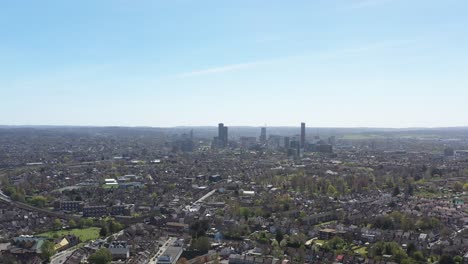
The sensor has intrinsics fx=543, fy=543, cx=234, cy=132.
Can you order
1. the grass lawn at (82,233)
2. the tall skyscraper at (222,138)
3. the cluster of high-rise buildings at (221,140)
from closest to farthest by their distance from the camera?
the grass lawn at (82,233), the cluster of high-rise buildings at (221,140), the tall skyscraper at (222,138)

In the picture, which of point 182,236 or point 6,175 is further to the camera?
point 6,175

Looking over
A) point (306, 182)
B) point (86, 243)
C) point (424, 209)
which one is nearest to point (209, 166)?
point (306, 182)

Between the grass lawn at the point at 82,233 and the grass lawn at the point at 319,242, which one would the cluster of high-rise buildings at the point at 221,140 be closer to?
the grass lawn at the point at 82,233

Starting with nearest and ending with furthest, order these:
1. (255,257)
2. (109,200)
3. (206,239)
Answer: (255,257), (206,239), (109,200)

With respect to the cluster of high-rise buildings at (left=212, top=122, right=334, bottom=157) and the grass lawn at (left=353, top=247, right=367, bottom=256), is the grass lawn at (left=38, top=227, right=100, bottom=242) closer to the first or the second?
the grass lawn at (left=353, top=247, right=367, bottom=256)

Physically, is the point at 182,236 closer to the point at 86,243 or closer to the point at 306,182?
the point at 86,243

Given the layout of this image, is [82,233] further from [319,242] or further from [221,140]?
[221,140]

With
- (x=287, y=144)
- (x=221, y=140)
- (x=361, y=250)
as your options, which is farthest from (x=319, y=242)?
(x=221, y=140)

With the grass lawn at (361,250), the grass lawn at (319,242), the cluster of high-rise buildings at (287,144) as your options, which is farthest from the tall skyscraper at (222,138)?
the grass lawn at (361,250)
